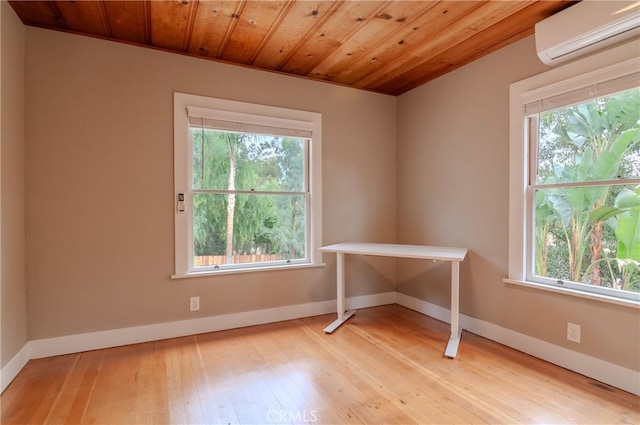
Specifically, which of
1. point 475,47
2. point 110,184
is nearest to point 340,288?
point 110,184

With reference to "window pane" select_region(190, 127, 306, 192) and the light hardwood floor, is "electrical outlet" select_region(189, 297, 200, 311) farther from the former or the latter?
"window pane" select_region(190, 127, 306, 192)

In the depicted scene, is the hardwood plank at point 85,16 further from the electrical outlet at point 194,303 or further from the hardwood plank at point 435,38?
the electrical outlet at point 194,303

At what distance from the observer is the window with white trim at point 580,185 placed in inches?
79.1

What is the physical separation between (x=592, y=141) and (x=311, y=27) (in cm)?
210

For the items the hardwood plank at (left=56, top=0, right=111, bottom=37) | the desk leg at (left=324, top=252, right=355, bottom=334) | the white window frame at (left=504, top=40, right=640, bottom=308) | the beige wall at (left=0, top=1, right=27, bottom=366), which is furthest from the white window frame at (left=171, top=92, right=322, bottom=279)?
the white window frame at (left=504, top=40, right=640, bottom=308)

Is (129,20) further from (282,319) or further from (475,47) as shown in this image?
(282,319)

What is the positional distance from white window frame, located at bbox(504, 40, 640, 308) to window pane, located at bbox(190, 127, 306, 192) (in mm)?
1890

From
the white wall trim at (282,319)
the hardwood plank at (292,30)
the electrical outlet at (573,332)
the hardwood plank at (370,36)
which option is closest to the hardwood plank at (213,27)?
the hardwood plank at (292,30)

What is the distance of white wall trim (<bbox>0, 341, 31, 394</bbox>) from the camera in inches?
77.2

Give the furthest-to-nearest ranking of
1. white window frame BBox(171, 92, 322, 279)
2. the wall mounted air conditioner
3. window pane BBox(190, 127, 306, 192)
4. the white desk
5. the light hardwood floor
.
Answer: window pane BBox(190, 127, 306, 192), white window frame BBox(171, 92, 322, 279), the white desk, the wall mounted air conditioner, the light hardwood floor

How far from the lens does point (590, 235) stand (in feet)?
7.23

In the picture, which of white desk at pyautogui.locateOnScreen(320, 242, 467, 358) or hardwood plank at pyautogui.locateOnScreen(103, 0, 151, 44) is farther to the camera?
white desk at pyautogui.locateOnScreen(320, 242, 467, 358)

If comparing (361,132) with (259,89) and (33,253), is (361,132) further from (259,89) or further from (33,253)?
(33,253)

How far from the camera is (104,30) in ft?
7.93
